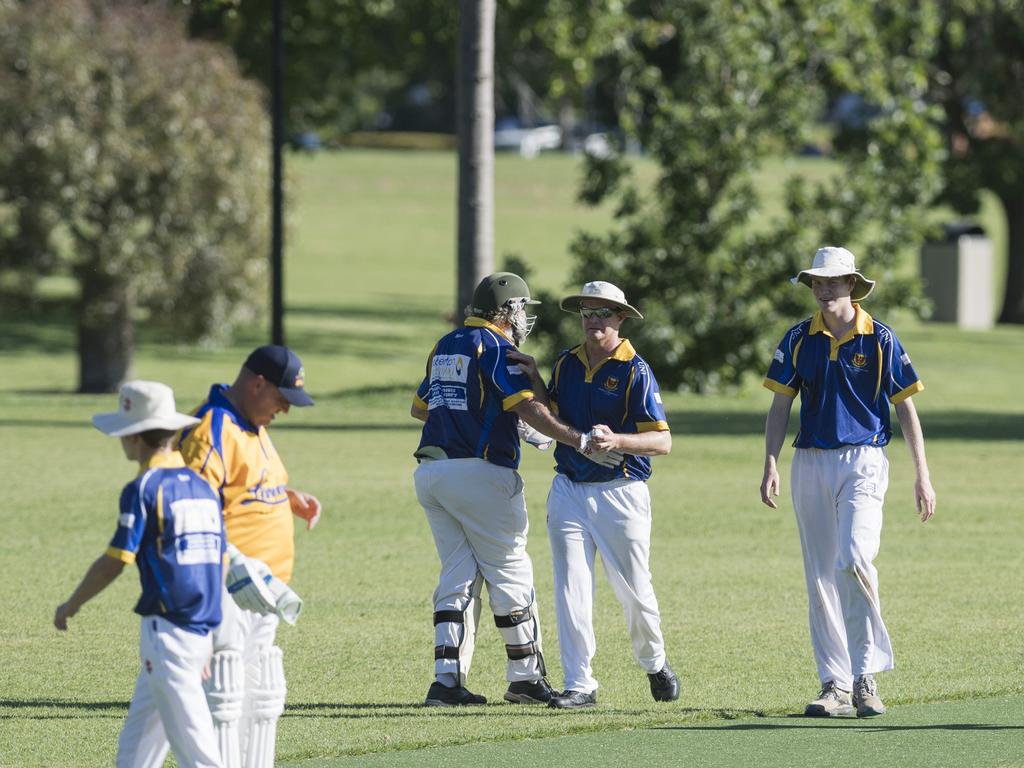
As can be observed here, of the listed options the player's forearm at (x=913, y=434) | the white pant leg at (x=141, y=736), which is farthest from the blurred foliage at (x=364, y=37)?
the white pant leg at (x=141, y=736)

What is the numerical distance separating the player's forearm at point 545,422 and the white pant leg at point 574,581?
0.35 meters

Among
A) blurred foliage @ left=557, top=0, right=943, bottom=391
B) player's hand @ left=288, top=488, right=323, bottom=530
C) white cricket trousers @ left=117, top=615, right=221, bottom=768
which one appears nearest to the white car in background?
blurred foliage @ left=557, top=0, right=943, bottom=391

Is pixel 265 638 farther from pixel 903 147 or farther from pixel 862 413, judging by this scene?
pixel 903 147

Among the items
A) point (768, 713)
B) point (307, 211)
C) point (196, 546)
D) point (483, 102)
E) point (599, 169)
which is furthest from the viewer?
point (307, 211)

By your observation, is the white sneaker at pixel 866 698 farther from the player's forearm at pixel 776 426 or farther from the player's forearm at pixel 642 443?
the player's forearm at pixel 642 443

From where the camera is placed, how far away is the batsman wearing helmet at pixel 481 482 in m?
8.41

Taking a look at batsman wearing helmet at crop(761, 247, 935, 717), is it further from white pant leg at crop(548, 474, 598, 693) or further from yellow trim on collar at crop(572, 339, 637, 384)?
white pant leg at crop(548, 474, 598, 693)

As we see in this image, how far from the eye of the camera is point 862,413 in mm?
8438

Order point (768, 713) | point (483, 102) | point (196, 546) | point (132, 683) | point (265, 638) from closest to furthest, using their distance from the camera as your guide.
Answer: point (196, 546)
point (265, 638)
point (768, 713)
point (132, 683)
point (483, 102)

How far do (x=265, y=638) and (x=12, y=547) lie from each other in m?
6.82

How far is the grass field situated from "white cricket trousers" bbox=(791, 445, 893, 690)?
34 centimetres

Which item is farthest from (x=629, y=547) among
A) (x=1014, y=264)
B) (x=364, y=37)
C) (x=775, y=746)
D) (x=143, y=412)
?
(x=1014, y=264)

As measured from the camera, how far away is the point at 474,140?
20656 mm

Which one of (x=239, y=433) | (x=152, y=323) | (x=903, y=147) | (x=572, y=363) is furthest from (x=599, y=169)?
(x=239, y=433)
